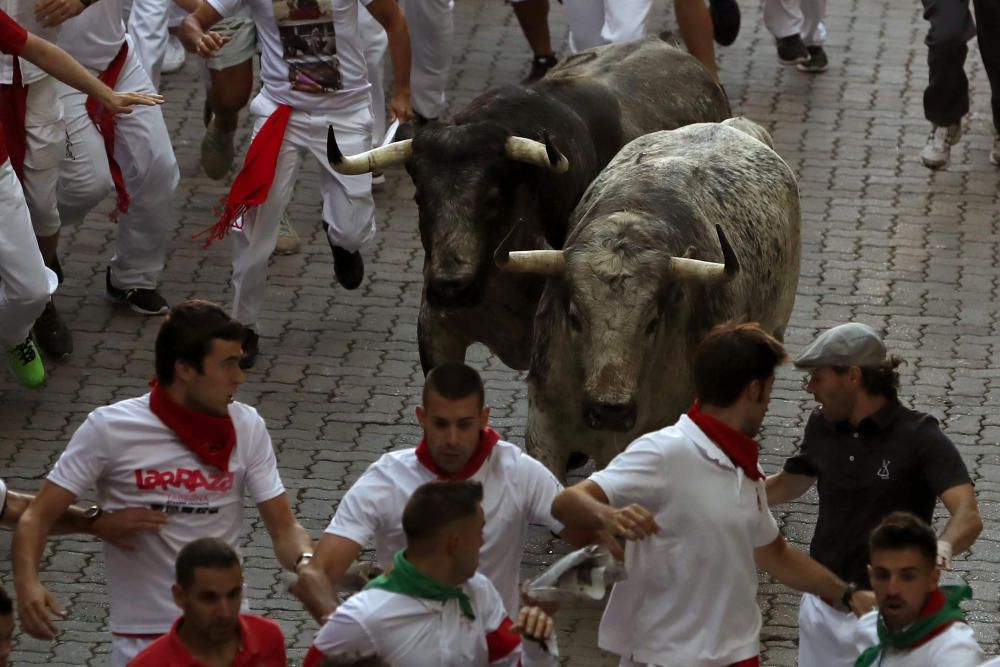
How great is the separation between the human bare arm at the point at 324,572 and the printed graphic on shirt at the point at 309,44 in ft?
17.1

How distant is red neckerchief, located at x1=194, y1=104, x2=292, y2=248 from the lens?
10.8m

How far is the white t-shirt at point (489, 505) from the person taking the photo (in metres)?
6.01

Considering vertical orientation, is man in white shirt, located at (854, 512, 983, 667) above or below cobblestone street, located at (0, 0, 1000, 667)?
above

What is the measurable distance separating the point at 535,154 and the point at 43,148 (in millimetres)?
2842

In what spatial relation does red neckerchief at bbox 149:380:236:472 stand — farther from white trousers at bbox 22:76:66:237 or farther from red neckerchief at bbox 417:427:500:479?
white trousers at bbox 22:76:66:237

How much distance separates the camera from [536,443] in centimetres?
853

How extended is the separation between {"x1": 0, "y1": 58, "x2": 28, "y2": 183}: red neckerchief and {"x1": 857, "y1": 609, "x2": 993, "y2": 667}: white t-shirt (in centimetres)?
616

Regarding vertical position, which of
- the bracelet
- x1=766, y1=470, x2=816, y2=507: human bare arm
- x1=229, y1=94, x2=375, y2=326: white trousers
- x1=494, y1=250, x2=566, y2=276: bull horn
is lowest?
x1=229, y1=94, x2=375, y2=326: white trousers

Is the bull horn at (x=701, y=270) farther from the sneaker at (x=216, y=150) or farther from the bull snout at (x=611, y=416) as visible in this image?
the sneaker at (x=216, y=150)

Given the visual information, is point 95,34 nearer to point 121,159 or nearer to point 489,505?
point 121,159

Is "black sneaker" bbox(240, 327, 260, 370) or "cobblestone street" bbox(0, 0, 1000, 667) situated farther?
"black sneaker" bbox(240, 327, 260, 370)

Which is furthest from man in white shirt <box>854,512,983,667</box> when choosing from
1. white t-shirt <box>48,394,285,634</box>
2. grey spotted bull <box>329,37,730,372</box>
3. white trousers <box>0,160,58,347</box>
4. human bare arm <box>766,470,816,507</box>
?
white trousers <box>0,160,58,347</box>

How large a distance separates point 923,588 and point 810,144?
8922mm

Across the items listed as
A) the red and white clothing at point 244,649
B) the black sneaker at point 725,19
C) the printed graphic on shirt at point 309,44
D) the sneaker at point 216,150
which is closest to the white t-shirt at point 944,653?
the red and white clothing at point 244,649
